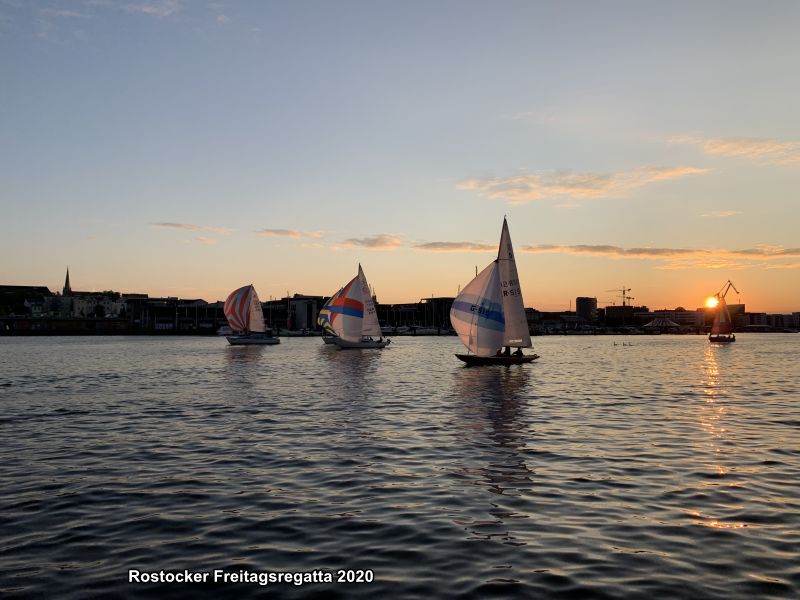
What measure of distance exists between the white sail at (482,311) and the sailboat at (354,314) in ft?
125

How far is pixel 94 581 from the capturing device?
33.8 ft

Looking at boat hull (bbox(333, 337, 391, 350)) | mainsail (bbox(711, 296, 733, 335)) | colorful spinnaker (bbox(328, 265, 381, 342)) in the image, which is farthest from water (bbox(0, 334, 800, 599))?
mainsail (bbox(711, 296, 733, 335))

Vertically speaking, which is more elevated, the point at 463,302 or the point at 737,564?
the point at 463,302

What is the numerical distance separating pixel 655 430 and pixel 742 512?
12864 millimetres

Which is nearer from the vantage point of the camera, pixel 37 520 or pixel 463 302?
pixel 37 520

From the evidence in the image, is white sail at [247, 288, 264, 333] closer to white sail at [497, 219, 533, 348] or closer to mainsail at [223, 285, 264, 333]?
mainsail at [223, 285, 264, 333]

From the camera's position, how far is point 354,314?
99125 millimetres

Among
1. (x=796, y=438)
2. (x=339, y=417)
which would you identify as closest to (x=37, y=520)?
(x=339, y=417)

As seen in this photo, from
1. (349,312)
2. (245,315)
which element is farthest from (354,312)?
(245,315)

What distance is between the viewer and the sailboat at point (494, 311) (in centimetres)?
5641

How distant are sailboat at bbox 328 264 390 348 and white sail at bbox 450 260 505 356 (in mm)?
38150

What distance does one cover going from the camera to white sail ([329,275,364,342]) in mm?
95562

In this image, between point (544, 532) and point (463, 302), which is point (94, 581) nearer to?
point (544, 532)

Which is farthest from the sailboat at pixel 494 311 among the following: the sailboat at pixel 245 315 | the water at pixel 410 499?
the sailboat at pixel 245 315
